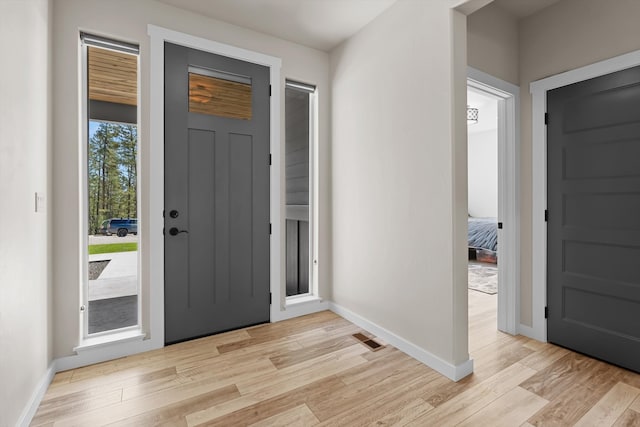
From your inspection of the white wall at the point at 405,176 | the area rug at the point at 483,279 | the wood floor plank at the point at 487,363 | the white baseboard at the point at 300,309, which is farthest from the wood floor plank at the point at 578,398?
the white baseboard at the point at 300,309

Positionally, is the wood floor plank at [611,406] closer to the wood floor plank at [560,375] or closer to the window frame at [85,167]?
the wood floor plank at [560,375]

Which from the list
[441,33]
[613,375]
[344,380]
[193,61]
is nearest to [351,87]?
[441,33]

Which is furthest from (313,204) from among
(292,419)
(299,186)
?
(292,419)

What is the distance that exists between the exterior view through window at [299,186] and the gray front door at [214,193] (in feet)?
1.80

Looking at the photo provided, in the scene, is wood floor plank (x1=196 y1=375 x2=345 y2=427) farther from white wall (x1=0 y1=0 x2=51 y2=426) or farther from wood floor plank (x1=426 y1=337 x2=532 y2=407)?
white wall (x1=0 y1=0 x2=51 y2=426)

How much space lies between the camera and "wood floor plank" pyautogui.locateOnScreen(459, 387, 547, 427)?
1.61 m

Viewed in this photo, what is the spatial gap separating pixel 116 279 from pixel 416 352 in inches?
120

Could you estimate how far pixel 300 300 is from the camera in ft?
10.6

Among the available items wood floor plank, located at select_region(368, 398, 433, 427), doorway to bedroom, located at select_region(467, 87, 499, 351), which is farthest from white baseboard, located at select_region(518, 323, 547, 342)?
wood floor plank, located at select_region(368, 398, 433, 427)

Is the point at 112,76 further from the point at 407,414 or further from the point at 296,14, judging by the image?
the point at 407,414

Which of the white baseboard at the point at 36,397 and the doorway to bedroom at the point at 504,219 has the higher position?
the doorway to bedroom at the point at 504,219

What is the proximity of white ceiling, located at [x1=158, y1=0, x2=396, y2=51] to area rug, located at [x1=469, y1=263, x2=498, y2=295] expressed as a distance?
3522 mm

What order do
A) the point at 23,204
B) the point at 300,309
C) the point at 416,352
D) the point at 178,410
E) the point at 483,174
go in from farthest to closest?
the point at 483,174
the point at 300,309
the point at 416,352
the point at 178,410
the point at 23,204

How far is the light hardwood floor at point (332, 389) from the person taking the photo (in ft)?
5.41
